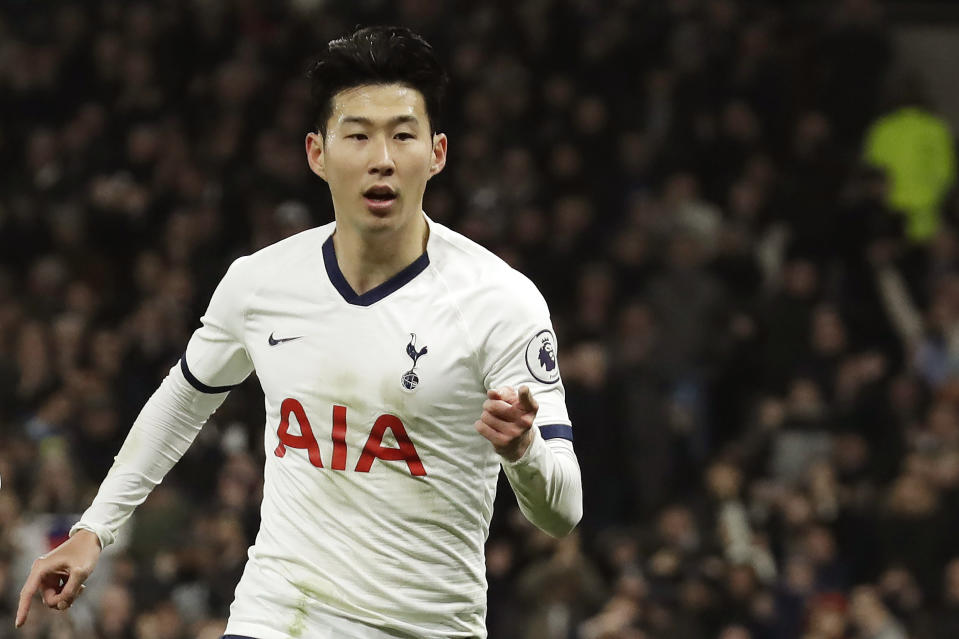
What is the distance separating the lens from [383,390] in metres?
4.52

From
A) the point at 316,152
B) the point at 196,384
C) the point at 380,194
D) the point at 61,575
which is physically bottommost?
the point at 61,575

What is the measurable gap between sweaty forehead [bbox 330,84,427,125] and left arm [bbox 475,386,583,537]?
34.2 inches

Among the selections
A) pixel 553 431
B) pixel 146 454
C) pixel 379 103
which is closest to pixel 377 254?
pixel 379 103

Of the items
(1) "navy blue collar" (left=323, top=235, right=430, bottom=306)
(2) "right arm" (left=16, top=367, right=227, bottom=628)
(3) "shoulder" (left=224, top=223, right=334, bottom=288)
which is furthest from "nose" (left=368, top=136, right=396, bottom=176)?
(2) "right arm" (left=16, top=367, right=227, bottom=628)

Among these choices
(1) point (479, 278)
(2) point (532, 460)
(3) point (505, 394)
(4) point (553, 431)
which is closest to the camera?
(3) point (505, 394)

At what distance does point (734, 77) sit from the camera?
14.4 metres

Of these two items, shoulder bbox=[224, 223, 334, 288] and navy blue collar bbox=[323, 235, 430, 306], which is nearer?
navy blue collar bbox=[323, 235, 430, 306]

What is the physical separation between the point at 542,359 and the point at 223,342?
103 cm

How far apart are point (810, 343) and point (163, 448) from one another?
7.93 metres

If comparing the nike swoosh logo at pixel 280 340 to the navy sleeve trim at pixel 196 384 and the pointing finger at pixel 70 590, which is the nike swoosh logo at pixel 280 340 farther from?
the pointing finger at pixel 70 590

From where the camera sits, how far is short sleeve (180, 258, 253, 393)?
4.86 metres

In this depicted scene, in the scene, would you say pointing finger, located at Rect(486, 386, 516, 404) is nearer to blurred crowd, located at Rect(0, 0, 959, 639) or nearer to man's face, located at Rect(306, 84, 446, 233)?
man's face, located at Rect(306, 84, 446, 233)

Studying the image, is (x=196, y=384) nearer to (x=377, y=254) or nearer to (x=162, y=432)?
(x=162, y=432)

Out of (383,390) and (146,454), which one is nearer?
(383,390)
